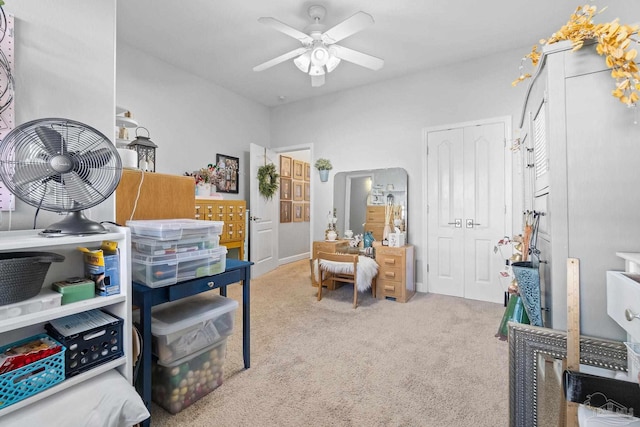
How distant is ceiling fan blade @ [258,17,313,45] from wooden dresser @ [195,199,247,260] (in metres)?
1.98

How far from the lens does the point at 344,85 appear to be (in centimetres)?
423

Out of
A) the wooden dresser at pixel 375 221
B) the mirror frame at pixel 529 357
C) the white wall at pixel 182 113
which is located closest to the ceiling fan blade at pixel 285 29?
the white wall at pixel 182 113

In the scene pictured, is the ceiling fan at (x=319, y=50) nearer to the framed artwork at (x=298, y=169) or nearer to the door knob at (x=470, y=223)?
the door knob at (x=470, y=223)

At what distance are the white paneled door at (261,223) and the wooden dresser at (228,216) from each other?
1.23 feet

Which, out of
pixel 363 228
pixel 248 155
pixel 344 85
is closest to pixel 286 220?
pixel 248 155

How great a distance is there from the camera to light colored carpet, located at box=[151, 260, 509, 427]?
1.52 meters

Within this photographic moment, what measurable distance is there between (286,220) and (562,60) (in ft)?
16.3

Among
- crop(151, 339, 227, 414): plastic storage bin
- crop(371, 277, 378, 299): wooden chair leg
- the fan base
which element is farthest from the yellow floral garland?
crop(371, 277, 378, 299): wooden chair leg

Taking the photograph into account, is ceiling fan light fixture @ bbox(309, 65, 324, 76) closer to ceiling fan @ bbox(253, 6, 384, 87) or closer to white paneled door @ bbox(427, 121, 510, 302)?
ceiling fan @ bbox(253, 6, 384, 87)

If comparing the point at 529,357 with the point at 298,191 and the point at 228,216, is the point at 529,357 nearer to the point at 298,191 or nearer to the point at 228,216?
the point at 228,216

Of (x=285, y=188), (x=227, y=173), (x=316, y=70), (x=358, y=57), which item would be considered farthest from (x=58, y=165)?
(x=285, y=188)

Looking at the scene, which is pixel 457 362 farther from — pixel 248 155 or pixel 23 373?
pixel 248 155

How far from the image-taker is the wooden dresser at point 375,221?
392 cm

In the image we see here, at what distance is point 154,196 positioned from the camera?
1.87 m
